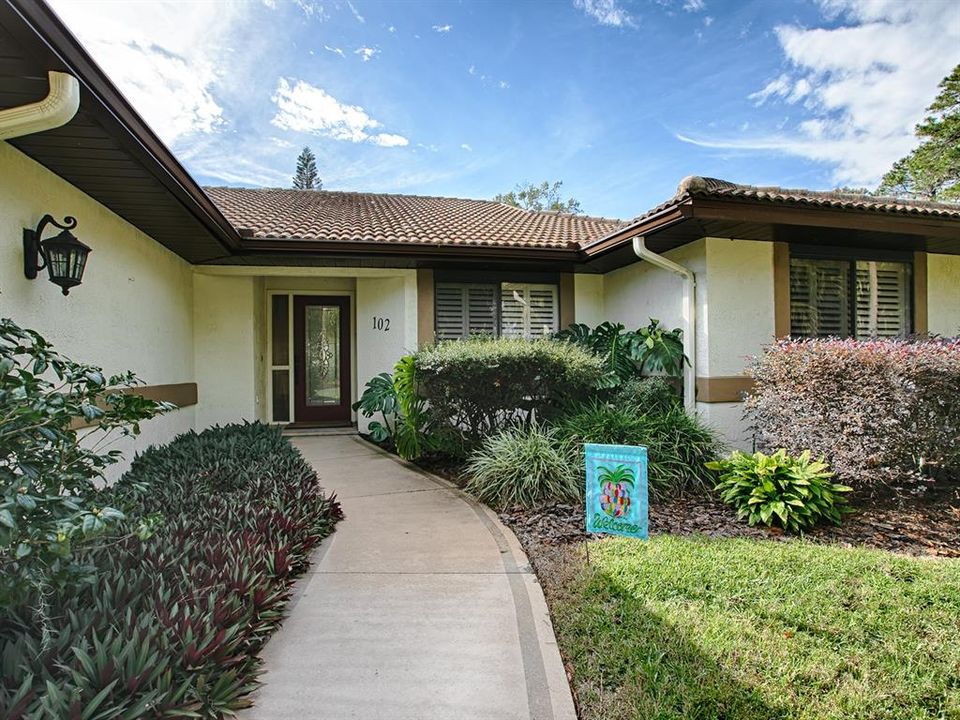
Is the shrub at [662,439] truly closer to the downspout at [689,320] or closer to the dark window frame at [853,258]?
the downspout at [689,320]

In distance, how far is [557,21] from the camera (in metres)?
8.60

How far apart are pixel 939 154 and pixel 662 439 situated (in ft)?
63.1

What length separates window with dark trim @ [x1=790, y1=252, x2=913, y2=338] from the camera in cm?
736

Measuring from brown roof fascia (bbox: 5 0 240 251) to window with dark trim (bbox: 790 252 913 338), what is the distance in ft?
25.8

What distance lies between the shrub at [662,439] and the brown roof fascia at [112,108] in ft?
15.6

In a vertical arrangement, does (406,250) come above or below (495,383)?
above

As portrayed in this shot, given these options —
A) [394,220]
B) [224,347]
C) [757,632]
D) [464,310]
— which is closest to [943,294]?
[464,310]

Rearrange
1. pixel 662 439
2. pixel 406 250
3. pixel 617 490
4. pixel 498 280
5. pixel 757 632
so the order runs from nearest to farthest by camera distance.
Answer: pixel 757 632 → pixel 617 490 → pixel 662 439 → pixel 406 250 → pixel 498 280

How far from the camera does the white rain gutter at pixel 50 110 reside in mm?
2934

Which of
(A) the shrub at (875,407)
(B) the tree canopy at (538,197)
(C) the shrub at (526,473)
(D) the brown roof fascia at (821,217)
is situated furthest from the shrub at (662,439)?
(B) the tree canopy at (538,197)

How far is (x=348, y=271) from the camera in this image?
8.39 m

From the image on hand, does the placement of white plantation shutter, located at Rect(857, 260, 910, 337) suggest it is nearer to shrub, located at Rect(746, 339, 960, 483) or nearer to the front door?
shrub, located at Rect(746, 339, 960, 483)

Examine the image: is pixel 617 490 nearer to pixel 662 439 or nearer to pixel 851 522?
pixel 662 439

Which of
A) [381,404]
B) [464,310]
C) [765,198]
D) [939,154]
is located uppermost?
[939,154]
